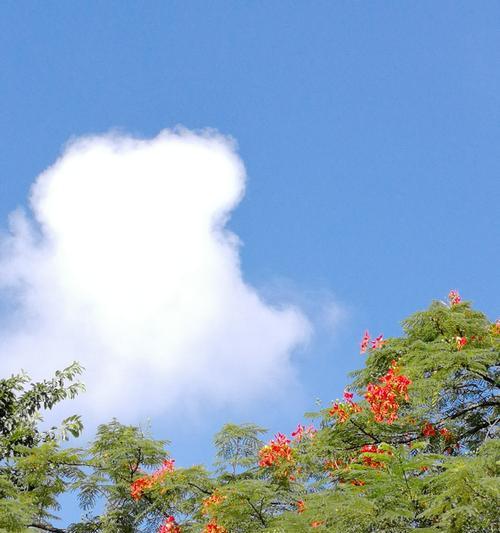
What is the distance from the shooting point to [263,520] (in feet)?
37.8

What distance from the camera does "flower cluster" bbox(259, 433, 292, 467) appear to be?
13.5 m

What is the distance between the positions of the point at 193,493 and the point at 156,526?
1.20m

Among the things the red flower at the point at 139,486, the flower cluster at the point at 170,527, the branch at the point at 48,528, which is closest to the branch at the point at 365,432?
the flower cluster at the point at 170,527

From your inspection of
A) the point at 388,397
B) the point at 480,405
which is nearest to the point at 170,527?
the point at 388,397

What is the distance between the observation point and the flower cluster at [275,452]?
13.5 m

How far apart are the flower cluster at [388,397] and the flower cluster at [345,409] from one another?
1.17ft

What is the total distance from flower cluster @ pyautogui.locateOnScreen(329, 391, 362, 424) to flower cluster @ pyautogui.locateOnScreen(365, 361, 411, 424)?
0.36 meters

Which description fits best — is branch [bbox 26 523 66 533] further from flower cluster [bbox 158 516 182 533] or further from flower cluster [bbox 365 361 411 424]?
flower cluster [bbox 365 361 411 424]

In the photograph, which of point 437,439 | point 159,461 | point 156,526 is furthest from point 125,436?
point 437,439

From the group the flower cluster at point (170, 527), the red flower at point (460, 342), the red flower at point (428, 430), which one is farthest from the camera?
the flower cluster at point (170, 527)

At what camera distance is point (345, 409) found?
12.4 m

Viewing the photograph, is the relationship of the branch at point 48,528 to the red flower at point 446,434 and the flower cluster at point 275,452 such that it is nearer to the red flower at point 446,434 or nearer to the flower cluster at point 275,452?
the flower cluster at point 275,452

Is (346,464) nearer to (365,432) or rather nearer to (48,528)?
(365,432)

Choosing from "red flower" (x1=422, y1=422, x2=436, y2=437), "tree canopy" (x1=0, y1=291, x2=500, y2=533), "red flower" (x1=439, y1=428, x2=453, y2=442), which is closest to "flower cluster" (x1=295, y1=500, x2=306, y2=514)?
"tree canopy" (x1=0, y1=291, x2=500, y2=533)
